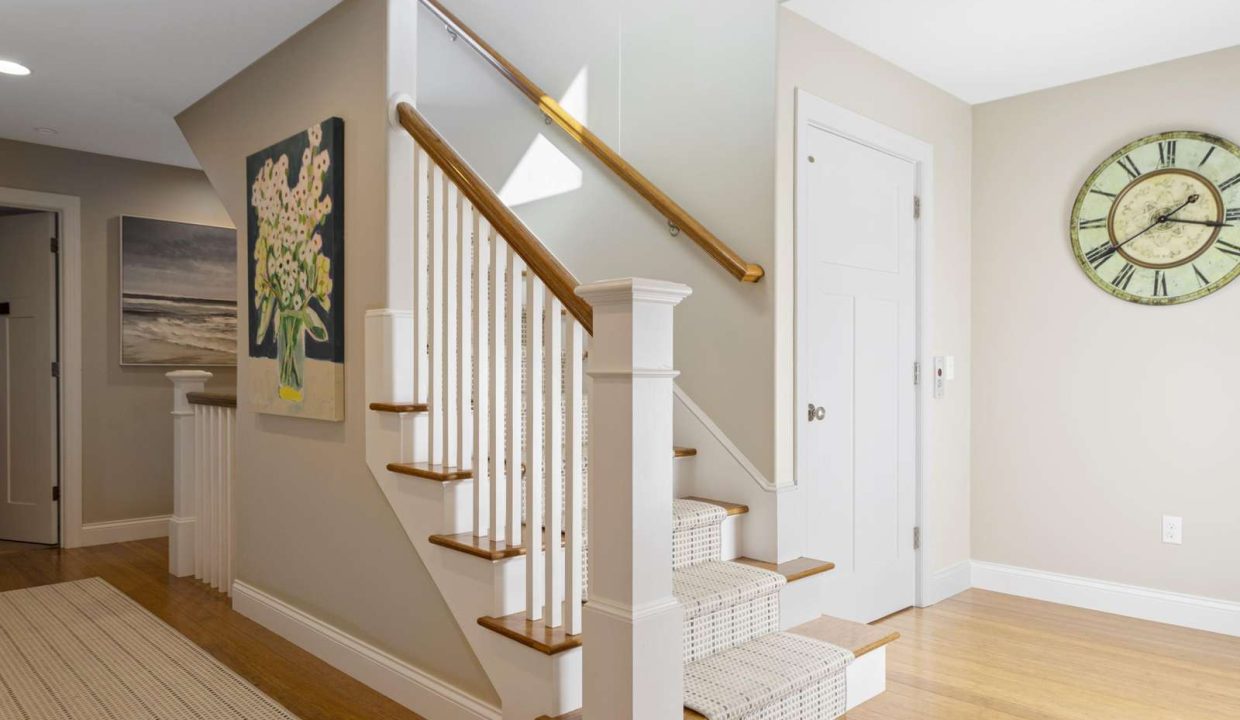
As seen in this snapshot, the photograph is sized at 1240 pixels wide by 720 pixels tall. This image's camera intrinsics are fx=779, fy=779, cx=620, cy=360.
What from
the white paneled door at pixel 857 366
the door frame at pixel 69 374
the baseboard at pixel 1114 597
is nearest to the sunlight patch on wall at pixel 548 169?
the white paneled door at pixel 857 366

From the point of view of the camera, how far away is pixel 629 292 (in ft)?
5.14

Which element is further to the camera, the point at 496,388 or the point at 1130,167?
the point at 1130,167

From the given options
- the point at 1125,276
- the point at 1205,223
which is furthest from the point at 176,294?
the point at 1205,223

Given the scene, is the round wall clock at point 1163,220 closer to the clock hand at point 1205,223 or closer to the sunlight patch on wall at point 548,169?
the clock hand at point 1205,223

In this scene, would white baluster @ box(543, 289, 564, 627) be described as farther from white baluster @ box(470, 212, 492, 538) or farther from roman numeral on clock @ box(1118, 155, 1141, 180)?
roman numeral on clock @ box(1118, 155, 1141, 180)

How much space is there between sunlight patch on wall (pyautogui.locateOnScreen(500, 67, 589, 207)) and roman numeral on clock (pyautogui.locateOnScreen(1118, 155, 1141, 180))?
7.78 ft

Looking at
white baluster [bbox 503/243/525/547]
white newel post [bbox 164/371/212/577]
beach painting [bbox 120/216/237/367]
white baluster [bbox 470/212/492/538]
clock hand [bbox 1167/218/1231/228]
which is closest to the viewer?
white baluster [bbox 503/243/525/547]

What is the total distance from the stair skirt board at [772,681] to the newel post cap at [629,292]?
0.99m

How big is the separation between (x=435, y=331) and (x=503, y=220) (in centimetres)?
48

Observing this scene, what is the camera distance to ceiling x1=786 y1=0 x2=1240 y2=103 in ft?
9.12

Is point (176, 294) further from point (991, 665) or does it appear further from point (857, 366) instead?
point (991, 665)

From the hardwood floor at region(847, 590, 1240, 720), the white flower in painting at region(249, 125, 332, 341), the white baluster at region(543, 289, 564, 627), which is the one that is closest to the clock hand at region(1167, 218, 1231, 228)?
the hardwood floor at region(847, 590, 1240, 720)

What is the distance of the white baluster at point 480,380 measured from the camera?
2.14 m

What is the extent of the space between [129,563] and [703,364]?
3424 millimetres
